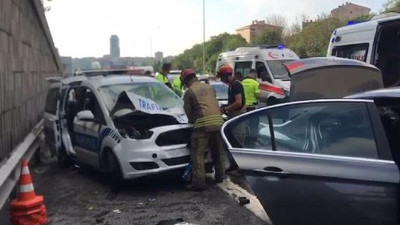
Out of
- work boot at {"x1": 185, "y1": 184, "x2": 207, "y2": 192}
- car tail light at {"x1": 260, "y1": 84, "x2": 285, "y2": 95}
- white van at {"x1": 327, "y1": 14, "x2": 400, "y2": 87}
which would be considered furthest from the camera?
car tail light at {"x1": 260, "y1": 84, "x2": 285, "y2": 95}

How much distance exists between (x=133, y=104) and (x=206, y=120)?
3.88ft

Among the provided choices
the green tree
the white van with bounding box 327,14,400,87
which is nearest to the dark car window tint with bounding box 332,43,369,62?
the white van with bounding box 327,14,400,87

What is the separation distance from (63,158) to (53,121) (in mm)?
758

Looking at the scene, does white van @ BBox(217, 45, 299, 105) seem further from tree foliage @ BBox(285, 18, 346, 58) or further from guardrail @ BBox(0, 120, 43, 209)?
tree foliage @ BBox(285, 18, 346, 58)

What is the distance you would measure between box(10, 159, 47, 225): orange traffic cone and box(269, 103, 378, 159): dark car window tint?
307cm

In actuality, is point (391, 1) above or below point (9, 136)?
above

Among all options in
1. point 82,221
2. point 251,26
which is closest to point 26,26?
point 82,221

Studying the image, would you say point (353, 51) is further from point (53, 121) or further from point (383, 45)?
point (53, 121)

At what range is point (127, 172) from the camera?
682 centimetres

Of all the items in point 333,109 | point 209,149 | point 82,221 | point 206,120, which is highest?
point 333,109

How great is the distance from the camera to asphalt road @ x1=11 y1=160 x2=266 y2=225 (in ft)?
19.2

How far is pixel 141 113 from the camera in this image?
23.5 ft

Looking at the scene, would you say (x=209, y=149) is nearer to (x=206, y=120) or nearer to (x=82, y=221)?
(x=206, y=120)

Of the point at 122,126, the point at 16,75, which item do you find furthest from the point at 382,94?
the point at 16,75
